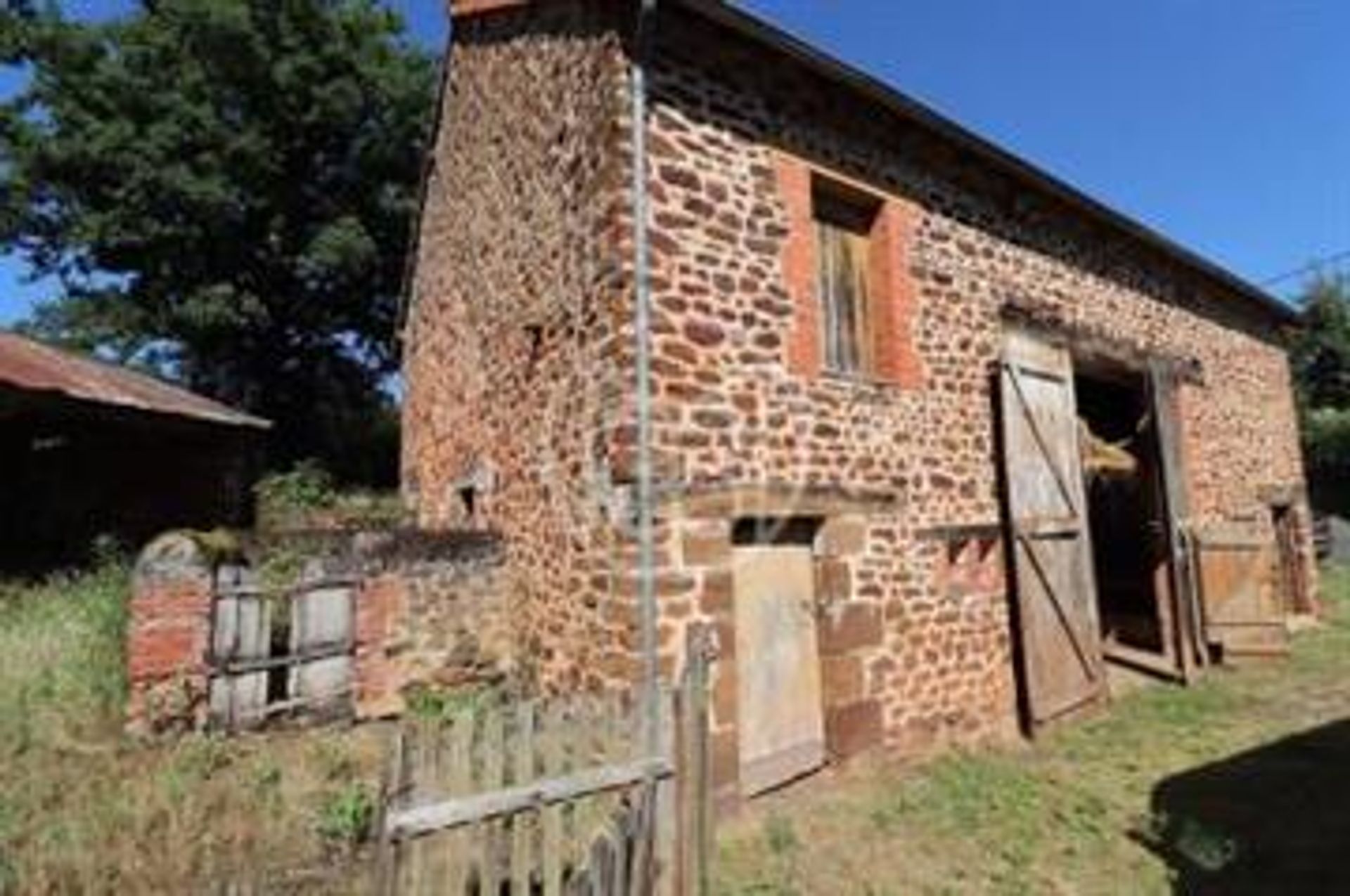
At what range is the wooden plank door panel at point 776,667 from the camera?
21.5 ft

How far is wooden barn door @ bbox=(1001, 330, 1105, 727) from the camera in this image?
8.51m

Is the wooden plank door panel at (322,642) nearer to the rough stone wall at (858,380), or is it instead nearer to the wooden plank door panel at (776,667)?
the rough stone wall at (858,380)

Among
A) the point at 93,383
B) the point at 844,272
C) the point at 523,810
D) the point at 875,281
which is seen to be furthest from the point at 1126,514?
the point at 93,383

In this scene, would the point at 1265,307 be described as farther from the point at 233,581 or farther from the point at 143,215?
the point at 143,215

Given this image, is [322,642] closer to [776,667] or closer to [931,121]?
[776,667]

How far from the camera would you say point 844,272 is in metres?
7.97

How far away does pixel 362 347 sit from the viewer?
82.3ft

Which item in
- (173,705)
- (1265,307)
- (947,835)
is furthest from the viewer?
(1265,307)

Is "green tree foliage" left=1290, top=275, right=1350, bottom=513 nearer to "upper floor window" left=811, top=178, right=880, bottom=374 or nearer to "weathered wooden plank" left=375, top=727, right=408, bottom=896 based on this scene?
"upper floor window" left=811, top=178, right=880, bottom=374

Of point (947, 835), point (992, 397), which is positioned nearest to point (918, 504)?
point (992, 397)

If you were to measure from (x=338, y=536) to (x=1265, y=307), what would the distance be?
14.6 metres

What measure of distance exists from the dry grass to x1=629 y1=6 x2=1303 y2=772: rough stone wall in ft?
8.89

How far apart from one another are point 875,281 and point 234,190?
62.2 ft

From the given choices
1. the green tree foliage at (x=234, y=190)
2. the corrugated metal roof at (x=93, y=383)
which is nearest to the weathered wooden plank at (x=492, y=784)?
the corrugated metal roof at (x=93, y=383)
